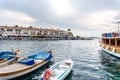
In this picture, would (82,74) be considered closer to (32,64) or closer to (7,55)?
(32,64)

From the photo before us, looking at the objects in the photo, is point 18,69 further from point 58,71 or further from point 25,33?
point 25,33

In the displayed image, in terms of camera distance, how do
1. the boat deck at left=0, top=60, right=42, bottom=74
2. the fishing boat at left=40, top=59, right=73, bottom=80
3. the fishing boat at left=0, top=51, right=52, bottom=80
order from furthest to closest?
the boat deck at left=0, top=60, right=42, bottom=74 < the fishing boat at left=0, top=51, right=52, bottom=80 < the fishing boat at left=40, top=59, right=73, bottom=80

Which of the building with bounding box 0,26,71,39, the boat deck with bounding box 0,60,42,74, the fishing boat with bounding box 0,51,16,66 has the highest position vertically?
the building with bounding box 0,26,71,39

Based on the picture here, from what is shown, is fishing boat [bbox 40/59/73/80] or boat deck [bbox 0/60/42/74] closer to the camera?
fishing boat [bbox 40/59/73/80]

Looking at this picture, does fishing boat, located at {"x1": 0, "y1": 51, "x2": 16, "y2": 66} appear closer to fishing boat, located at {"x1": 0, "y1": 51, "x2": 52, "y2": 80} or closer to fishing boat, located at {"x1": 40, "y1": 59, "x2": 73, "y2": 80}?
fishing boat, located at {"x1": 0, "y1": 51, "x2": 52, "y2": 80}

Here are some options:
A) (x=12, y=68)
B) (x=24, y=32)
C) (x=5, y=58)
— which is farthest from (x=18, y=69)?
(x=24, y=32)

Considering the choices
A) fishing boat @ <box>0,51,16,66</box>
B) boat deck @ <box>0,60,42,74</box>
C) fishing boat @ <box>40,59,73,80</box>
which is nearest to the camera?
fishing boat @ <box>40,59,73,80</box>

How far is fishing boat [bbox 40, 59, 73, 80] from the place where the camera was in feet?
41.4

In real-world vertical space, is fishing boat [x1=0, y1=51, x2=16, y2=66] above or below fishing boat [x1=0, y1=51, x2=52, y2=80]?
above

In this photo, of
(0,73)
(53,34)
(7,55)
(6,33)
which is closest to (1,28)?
(6,33)

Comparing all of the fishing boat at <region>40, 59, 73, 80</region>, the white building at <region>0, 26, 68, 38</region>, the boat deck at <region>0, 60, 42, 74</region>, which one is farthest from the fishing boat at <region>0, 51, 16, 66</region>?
the white building at <region>0, 26, 68, 38</region>

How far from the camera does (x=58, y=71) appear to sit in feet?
49.9

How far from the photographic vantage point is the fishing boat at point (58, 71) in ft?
41.4

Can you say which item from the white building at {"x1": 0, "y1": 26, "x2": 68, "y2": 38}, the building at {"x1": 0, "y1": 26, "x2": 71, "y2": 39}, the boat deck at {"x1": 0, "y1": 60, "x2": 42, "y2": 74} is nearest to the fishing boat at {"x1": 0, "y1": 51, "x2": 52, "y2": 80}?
the boat deck at {"x1": 0, "y1": 60, "x2": 42, "y2": 74}
